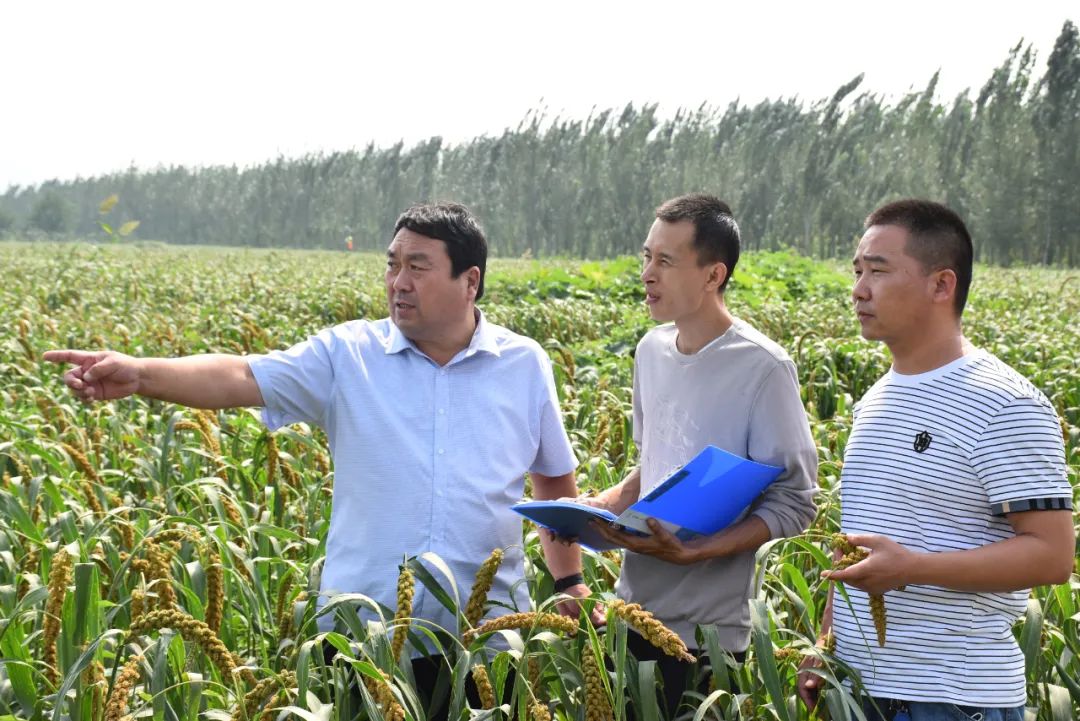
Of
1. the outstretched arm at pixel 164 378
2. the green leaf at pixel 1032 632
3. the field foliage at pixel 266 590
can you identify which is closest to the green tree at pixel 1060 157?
the field foliage at pixel 266 590

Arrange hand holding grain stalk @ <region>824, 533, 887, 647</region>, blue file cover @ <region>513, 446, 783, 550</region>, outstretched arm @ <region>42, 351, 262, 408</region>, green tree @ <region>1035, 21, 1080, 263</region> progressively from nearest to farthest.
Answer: hand holding grain stalk @ <region>824, 533, 887, 647</region>, blue file cover @ <region>513, 446, 783, 550</region>, outstretched arm @ <region>42, 351, 262, 408</region>, green tree @ <region>1035, 21, 1080, 263</region>

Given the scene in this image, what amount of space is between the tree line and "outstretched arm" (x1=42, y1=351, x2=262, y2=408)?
3756 centimetres

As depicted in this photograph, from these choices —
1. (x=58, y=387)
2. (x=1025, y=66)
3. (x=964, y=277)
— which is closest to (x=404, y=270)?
(x=964, y=277)

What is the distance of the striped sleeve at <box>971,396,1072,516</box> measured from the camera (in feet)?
6.20

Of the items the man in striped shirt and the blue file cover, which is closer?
the man in striped shirt

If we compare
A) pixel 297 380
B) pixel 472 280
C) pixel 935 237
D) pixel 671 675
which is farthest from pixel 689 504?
pixel 297 380

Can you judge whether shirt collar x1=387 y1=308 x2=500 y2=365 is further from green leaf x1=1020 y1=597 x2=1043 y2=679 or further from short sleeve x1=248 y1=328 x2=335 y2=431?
green leaf x1=1020 y1=597 x2=1043 y2=679

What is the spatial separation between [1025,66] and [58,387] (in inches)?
1527

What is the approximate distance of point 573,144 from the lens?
49.7m

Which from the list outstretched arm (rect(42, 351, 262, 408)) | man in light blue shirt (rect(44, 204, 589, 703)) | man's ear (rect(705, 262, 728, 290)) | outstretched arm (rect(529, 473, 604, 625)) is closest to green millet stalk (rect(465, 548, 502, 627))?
man in light blue shirt (rect(44, 204, 589, 703))

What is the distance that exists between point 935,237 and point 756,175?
42297 mm

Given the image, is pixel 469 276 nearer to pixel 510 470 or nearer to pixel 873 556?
pixel 510 470

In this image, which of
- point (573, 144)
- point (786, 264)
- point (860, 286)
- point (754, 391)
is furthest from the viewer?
point (573, 144)

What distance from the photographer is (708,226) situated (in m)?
2.62
